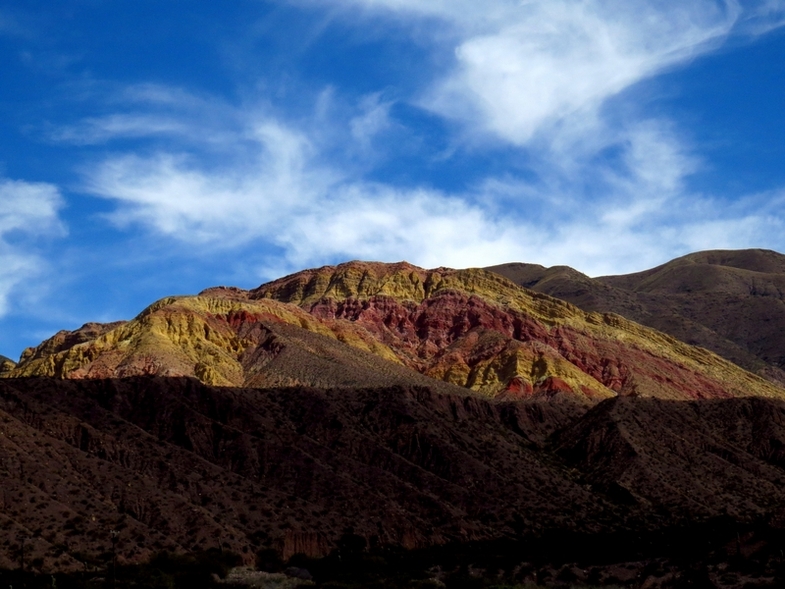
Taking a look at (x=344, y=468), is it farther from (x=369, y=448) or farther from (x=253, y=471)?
(x=253, y=471)

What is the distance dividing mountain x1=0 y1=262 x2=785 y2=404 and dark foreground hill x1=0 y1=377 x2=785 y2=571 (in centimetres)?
1686

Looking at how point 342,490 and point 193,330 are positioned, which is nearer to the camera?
point 342,490

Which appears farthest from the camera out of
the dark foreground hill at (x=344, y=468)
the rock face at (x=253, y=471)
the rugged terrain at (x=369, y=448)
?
the dark foreground hill at (x=344, y=468)

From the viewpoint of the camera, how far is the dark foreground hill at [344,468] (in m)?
77.6

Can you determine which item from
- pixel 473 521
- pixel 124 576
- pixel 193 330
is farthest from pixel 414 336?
pixel 124 576

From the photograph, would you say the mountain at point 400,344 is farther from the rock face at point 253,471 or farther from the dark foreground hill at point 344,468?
the rock face at point 253,471

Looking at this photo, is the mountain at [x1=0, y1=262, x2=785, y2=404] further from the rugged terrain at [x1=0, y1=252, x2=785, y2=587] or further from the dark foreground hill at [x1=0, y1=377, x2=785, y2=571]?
the dark foreground hill at [x1=0, y1=377, x2=785, y2=571]

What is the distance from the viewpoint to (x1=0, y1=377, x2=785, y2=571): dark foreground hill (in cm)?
7756

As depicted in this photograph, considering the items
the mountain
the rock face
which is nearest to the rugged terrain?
the rock face

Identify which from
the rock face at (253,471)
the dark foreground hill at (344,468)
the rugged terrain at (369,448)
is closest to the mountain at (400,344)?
the rugged terrain at (369,448)

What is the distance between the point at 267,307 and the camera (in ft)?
512

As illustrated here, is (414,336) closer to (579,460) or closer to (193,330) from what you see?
(193,330)

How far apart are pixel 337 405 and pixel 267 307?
46031 mm

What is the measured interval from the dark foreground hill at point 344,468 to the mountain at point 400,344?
16.9m
